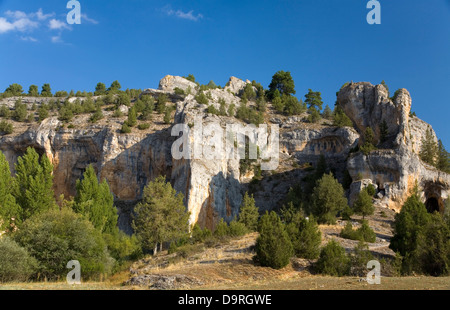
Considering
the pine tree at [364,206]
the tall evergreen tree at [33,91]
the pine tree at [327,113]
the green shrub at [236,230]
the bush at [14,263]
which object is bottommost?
the bush at [14,263]

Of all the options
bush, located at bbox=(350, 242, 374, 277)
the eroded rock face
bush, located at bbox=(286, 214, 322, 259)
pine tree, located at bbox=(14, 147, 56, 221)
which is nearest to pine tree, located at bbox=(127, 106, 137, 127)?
pine tree, located at bbox=(14, 147, 56, 221)

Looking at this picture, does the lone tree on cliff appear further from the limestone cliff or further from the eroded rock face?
the eroded rock face

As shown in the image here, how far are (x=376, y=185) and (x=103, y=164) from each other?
3555cm

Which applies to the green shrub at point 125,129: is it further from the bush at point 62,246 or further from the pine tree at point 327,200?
the bush at point 62,246

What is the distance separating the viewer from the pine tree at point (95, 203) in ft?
129

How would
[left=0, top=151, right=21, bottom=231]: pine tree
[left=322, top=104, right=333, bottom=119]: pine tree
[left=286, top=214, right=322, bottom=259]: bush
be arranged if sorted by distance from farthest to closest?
[left=322, top=104, right=333, bottom=119]: pine tree
[left=0, top=151, right=21, bottom=231]: pine tree
[left=286, top=214, right=322, bottom=259]: bush

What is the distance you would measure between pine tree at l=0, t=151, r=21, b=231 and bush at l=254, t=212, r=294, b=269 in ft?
77.6

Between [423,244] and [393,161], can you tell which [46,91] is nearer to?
[393,161]

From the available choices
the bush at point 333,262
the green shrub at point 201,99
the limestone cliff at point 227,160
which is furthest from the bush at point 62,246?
the green shrub at point 201,99

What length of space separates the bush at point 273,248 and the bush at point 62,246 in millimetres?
9861

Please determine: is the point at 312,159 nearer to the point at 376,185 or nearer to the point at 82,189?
the point at 376,185

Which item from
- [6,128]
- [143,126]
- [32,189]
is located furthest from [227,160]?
[6,128]

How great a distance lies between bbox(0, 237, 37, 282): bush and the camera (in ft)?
68.5
